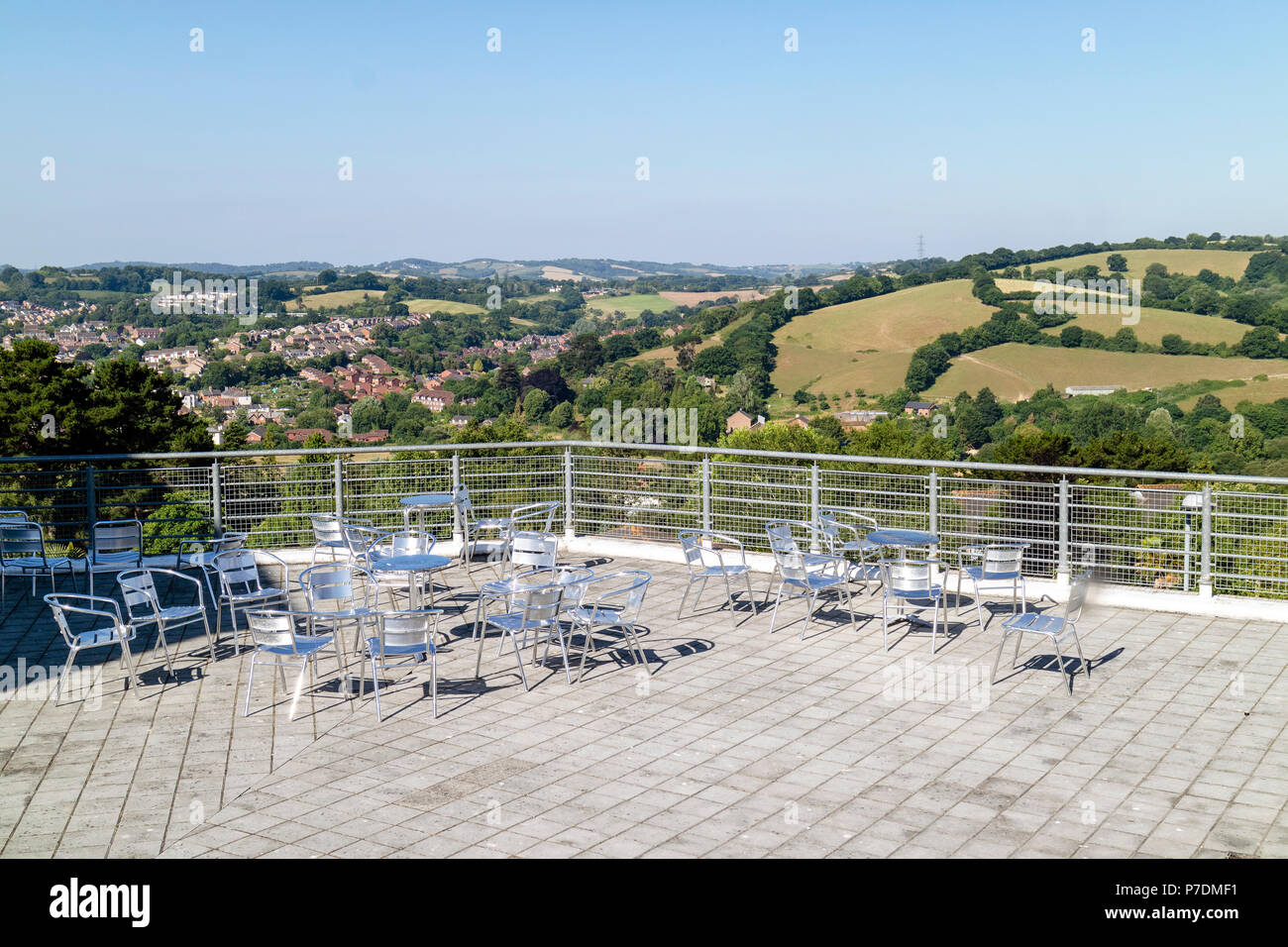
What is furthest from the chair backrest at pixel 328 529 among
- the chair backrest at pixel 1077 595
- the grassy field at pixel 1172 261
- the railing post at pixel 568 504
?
the grassy field at pixel 1172 261

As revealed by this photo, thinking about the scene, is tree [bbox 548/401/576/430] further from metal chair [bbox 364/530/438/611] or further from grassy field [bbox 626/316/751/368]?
metal chair [bbox 364/530/438/611]

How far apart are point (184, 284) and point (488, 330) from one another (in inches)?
900

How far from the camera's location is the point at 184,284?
237ft

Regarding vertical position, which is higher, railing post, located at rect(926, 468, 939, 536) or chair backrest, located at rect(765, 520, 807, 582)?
railing post, located at rect(926, 468, 939, 536)

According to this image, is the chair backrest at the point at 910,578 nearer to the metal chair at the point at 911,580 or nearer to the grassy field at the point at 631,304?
the metal chair at the point at 911,580

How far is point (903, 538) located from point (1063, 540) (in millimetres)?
1600

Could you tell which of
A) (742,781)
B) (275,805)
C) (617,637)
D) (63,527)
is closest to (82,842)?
(275,805)

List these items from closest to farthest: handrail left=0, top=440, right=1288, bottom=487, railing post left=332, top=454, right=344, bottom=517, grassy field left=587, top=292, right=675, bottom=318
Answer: handrail left=0, top=440, right=1288, bottom=487
railing post left=332, top=454, right=344, bottom=517
grassy field left=587, top=292, right=675, bottom=318

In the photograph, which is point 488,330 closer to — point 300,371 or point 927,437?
point 300,371

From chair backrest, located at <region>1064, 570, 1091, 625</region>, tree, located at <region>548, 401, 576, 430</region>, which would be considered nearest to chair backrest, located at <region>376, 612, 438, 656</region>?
chair backrest, located at <region>1064, 570, 1091, 625</region>

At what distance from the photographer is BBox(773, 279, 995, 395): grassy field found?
91688 millimetres

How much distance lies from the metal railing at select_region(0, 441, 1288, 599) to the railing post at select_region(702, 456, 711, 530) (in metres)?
0.02

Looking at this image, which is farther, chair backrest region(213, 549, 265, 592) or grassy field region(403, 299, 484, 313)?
grassy field region(403, 299, 484, 313)

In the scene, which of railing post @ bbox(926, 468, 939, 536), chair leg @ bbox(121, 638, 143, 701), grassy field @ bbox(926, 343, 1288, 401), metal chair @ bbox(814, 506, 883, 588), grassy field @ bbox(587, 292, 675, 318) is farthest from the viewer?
grassy field @ bbox(587, 292, 675, 318)
